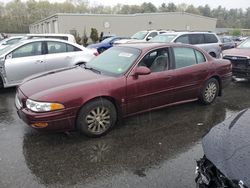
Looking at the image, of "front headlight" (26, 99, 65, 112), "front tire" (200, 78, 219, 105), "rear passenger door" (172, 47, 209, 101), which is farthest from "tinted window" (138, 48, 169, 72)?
"front headlight" (26, 99, 65, 112)

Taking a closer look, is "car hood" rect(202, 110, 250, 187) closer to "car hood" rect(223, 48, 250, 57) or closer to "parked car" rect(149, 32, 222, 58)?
"car hood" rect(223, 48, 250, 57)

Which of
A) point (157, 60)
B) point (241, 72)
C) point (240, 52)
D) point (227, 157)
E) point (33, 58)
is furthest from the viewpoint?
point (240, 52)

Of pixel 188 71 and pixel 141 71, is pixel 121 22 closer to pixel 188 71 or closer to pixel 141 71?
pixel 188 71

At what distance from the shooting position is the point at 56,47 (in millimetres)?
8148

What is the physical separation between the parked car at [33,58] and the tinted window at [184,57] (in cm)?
380

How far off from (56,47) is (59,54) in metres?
0.26

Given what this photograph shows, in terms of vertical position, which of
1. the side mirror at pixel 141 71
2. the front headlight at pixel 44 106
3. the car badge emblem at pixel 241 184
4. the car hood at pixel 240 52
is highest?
the side mirror at pixel 141 71

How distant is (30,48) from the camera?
771 centimetres

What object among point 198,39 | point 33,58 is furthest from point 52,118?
point 198,39

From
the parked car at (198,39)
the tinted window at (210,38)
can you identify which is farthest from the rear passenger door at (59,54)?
the tinted window at (210,38)

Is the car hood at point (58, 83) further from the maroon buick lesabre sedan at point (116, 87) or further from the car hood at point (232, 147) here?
the car hood at point (232, 147)

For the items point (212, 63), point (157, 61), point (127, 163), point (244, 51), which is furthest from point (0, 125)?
point (244, 51)

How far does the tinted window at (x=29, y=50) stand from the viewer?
753cm

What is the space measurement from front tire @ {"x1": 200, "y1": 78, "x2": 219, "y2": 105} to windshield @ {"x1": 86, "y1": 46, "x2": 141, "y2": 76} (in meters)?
2.00
